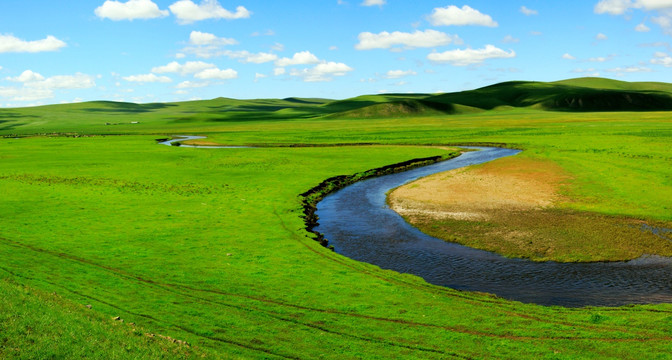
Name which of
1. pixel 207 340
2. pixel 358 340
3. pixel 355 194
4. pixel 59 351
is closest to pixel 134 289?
pixel 207 340

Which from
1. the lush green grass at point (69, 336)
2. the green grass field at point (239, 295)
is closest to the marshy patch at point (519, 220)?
the green grass field at point (239, 295)

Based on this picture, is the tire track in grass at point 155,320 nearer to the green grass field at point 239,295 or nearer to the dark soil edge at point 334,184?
the green grass field at point 239,295

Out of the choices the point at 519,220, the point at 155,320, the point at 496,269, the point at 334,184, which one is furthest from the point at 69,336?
the point at 334,184

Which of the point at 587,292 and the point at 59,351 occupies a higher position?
the point at 59,351

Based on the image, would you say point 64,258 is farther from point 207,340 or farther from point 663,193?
point 663,193

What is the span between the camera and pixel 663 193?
150 ft

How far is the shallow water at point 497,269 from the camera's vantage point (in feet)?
80.7

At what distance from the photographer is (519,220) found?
3897cm

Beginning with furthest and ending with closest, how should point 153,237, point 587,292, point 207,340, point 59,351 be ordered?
point 153,237 → point 587,292 → point 207,340 → point 59,351

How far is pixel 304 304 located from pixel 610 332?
41.9 feet

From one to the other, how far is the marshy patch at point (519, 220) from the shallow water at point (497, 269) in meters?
1.31

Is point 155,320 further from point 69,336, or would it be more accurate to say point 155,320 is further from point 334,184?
point 334,184

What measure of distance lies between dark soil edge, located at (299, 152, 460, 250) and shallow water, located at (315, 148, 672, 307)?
1051 millimetres

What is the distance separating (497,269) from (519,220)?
1161cm
